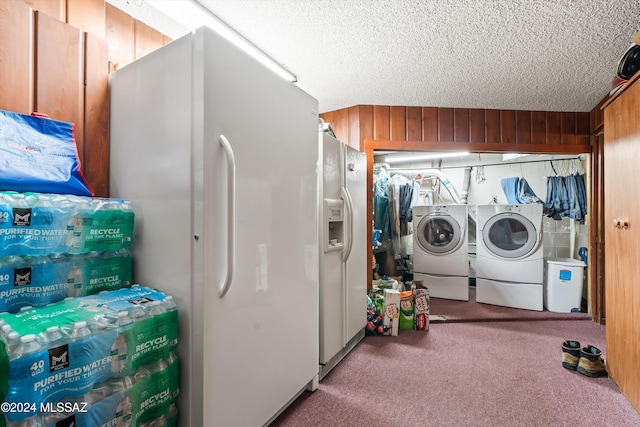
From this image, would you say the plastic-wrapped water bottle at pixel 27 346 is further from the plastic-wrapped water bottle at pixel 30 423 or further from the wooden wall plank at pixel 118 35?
the wooden wall plank at pixel 118 35

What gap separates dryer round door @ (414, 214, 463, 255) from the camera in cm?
396

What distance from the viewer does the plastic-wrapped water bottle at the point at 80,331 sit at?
84 cm

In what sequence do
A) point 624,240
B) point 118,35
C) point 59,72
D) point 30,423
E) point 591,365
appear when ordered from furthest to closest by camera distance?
point 591,365, point 624,240, point 118,35, point 59,72, point 30,423

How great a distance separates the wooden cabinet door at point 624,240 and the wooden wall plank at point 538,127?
4.41 ft

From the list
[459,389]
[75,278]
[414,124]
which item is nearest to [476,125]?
[414,124]

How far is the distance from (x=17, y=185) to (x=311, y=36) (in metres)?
1.71

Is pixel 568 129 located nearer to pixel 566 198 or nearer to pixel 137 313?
A: pixel 566 198

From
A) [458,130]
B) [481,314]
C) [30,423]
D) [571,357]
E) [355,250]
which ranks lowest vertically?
[481,314]

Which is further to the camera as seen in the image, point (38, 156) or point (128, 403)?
point (38, 156)

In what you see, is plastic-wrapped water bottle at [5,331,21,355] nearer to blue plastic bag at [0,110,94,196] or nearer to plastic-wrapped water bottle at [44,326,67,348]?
plastic-wrapped water bottle at [44,326,67,348]

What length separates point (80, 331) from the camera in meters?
0.86

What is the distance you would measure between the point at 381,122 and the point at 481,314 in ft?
7.98

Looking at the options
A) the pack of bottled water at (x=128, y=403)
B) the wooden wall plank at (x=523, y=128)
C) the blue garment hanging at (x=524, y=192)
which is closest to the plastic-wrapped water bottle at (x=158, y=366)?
the pack of bottled water at (x=128, y=403)

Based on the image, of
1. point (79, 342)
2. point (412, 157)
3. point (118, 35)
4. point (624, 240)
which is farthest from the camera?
point (412, 157)
